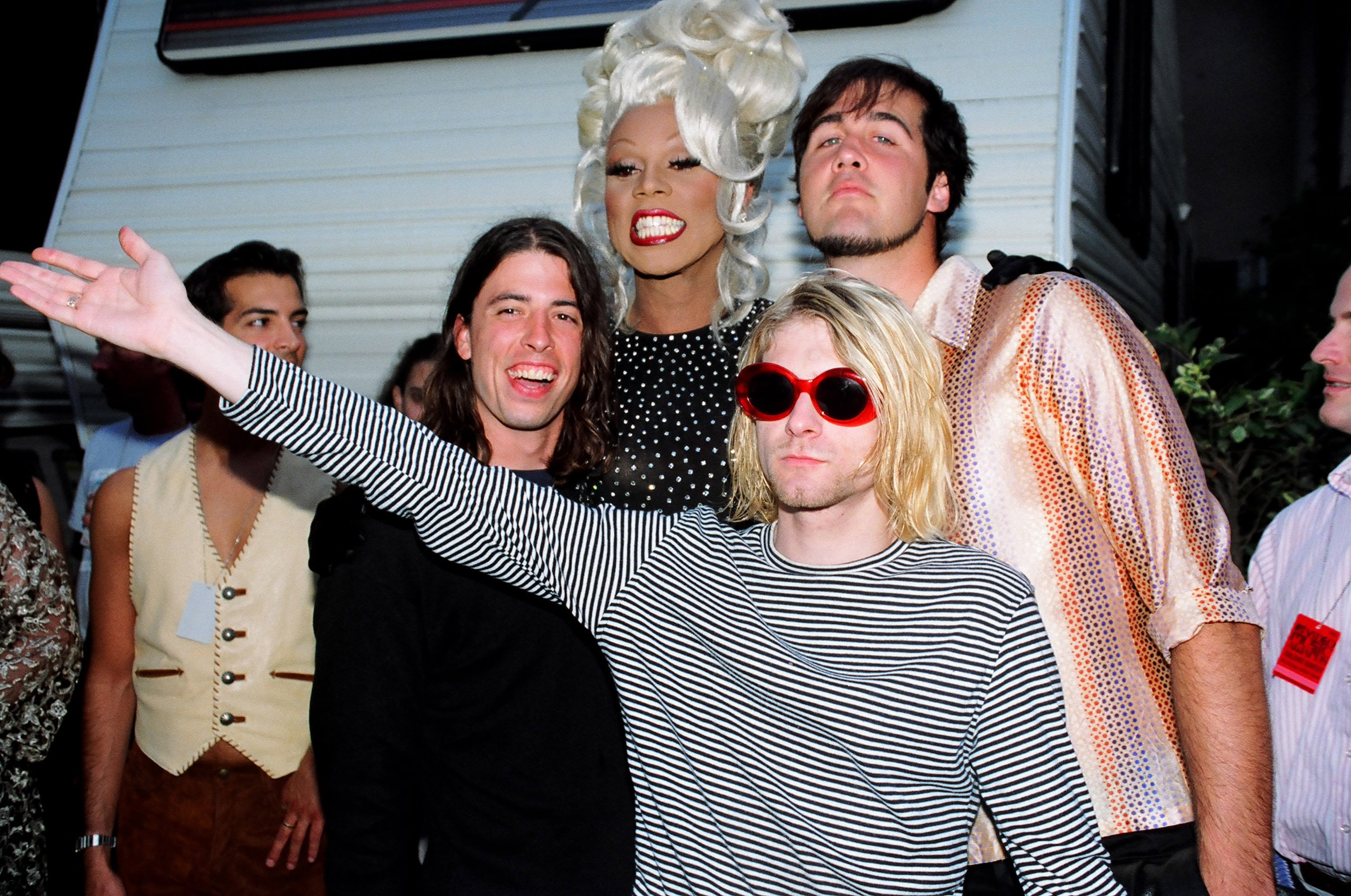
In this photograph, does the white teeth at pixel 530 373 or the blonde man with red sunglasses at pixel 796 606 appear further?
the white teeth at pixel 530 373

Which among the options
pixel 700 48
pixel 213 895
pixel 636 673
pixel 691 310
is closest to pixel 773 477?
pixel 636 673

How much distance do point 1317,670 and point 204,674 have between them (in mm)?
2762

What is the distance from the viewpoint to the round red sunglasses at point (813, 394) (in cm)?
170

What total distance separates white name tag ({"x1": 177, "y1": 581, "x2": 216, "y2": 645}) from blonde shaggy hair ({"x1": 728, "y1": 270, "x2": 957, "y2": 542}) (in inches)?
63.4

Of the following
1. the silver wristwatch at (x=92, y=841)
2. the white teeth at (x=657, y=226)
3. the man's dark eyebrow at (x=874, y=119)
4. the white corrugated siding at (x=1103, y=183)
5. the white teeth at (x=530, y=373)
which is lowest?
the silver wristwatch at (x=92, y=841)

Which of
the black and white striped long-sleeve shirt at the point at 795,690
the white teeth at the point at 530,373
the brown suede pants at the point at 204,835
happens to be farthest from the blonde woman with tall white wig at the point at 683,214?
the brown suede pants at the point at 204,835

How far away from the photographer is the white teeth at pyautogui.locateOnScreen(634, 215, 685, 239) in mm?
2701

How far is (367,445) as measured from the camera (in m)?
1.63

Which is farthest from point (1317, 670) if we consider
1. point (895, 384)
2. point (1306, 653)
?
point (895, 384)

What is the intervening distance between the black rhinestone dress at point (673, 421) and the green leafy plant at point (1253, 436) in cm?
201

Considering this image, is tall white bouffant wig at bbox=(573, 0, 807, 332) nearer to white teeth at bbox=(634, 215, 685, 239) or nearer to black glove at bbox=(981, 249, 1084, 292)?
white teeth at bbox=(634, 215, 685, 239)

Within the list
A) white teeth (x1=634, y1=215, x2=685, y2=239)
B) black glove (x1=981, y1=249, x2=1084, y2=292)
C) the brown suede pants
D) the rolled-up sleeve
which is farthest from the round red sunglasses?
the brown suede pants

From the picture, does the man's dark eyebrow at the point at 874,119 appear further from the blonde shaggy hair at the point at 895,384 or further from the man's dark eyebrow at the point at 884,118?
the blonde shaggy hair at the point at 895,384

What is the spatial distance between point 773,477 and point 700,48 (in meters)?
1.66
